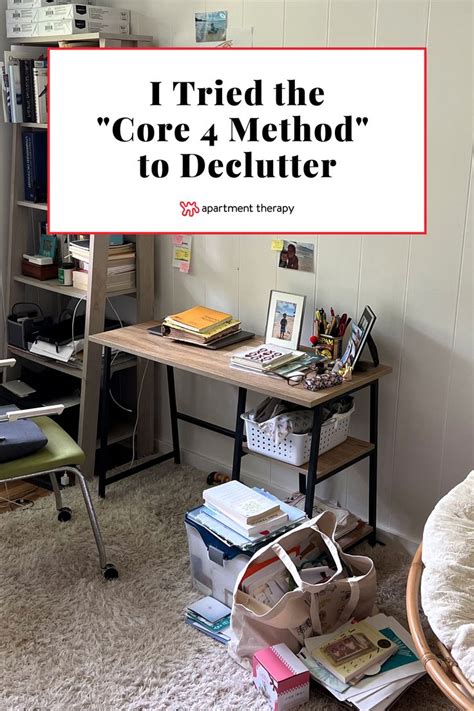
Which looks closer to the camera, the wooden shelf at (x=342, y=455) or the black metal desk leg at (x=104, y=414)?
the wooden shelf at (x=342, y=455)

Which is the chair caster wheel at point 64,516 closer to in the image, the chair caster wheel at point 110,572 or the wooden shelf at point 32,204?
the chair caster wheel at point 110,572

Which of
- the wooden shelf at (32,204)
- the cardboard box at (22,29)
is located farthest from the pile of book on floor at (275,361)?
the cardboard box at (22,29)

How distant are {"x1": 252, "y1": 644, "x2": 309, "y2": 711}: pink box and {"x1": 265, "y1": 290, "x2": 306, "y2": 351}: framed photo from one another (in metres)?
0.99

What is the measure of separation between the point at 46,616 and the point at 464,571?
1.20 metres

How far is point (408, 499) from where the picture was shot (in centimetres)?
270

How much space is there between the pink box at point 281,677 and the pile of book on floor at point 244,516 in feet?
0.96

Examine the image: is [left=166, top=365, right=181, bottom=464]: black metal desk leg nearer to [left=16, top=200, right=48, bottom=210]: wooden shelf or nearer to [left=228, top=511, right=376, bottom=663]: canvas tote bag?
[left=16, top=200, right=48, bottom=210]: wooden shelf

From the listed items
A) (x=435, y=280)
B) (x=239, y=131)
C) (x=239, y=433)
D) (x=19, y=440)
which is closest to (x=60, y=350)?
(x=19, y=440)

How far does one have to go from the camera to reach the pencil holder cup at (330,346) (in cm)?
263

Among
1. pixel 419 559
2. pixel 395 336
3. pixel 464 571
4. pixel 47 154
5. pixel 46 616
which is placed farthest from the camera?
pixel 47 154

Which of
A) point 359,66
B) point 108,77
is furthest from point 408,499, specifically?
point 108,77

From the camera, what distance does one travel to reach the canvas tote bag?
2115 mm

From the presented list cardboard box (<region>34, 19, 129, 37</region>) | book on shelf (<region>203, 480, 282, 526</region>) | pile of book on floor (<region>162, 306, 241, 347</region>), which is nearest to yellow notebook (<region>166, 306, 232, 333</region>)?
pile of book on floor (<region>162, 306, 241, 347</region>)

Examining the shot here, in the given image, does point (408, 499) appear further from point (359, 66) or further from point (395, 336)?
point (359, 66)
